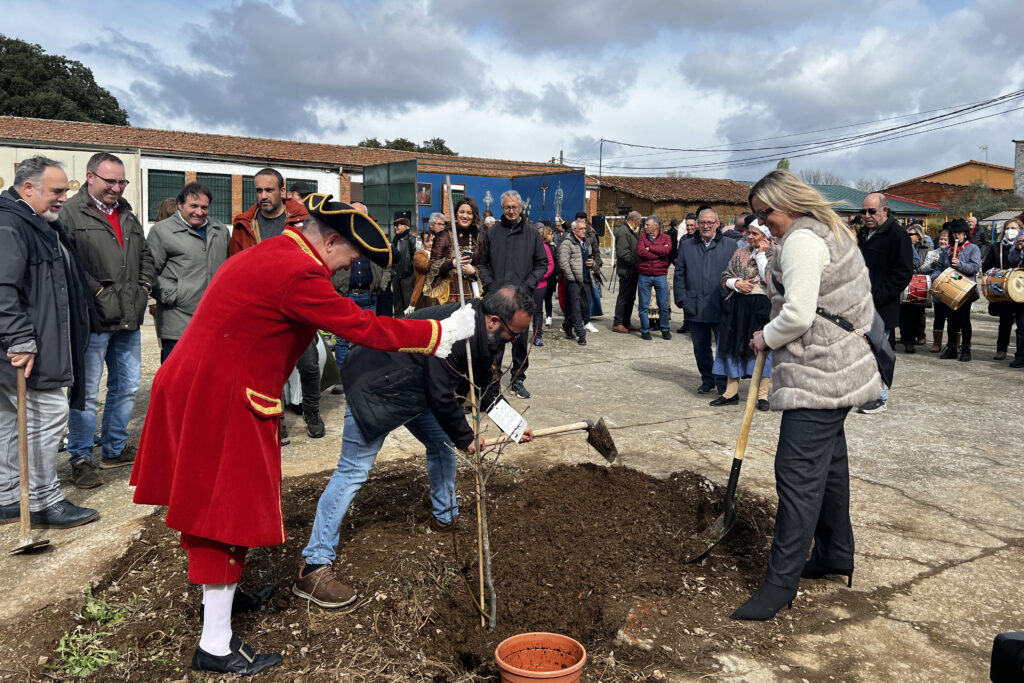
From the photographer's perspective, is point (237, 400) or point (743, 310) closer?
point (237, 400)

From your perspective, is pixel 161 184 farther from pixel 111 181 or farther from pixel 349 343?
pixel 111 181

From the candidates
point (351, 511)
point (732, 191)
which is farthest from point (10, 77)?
point (351, 511)

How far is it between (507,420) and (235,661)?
60.5 inches

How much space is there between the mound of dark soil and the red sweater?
7.46m

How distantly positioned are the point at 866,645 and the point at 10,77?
170 ft

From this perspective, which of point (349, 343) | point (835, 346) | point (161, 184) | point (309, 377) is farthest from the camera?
point (161, 184)

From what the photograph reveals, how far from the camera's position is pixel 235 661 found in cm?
299

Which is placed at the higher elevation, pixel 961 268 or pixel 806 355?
pixel 961 268

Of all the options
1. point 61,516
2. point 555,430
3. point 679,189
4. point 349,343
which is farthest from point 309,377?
point 679,189

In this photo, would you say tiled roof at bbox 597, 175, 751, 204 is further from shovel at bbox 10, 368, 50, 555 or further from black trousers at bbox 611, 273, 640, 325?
shovel at bbox 10, 368, 50, 555

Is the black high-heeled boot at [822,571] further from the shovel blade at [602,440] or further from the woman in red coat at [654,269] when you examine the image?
the woman in red coat at [654,269]

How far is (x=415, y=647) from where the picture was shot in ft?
10.6

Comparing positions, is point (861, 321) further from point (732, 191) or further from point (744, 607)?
point (732, 191)

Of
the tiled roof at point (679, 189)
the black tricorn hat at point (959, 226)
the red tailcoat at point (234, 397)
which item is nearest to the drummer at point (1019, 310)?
the black tricorn hat at point (959, 226)
